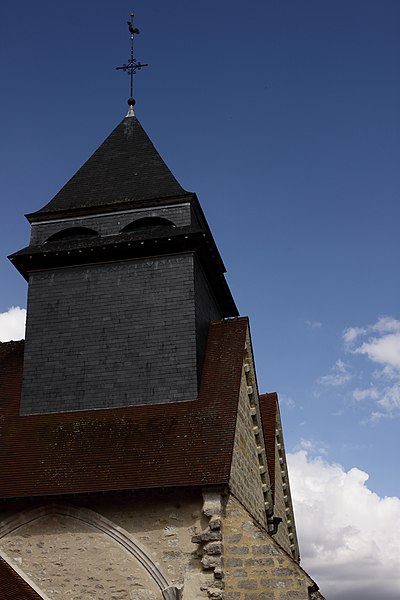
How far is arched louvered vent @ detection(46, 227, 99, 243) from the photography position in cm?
1490

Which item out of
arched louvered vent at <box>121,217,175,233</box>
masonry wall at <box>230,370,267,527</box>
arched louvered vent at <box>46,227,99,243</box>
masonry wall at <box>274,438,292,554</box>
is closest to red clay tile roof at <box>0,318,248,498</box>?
masonry wall at <box>230,370,267,527</box>

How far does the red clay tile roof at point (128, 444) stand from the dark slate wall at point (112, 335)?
373 mm

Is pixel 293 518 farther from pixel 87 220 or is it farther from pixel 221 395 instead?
pixel 87 220

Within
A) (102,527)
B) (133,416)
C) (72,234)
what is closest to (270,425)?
(133,416)


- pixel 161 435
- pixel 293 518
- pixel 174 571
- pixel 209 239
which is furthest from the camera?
pixel 293 518

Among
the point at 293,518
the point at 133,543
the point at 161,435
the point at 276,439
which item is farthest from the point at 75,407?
the point at 293,518

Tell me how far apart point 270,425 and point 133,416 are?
5.87 m

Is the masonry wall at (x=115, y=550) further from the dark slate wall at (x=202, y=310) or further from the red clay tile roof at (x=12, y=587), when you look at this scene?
the dark slate wall at (x=202, y=310)

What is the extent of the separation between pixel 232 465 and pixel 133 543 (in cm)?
→ 196

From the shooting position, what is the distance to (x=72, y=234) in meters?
15.0

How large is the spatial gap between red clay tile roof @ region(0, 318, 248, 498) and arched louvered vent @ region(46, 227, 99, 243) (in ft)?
12.0

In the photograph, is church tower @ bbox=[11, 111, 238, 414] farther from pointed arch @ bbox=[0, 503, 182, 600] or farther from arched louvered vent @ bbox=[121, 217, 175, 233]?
pointed arch @ bbox=[0, 503, 182, 600]

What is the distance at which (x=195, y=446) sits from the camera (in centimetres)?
1105

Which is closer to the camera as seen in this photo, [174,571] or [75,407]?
[174,571]
